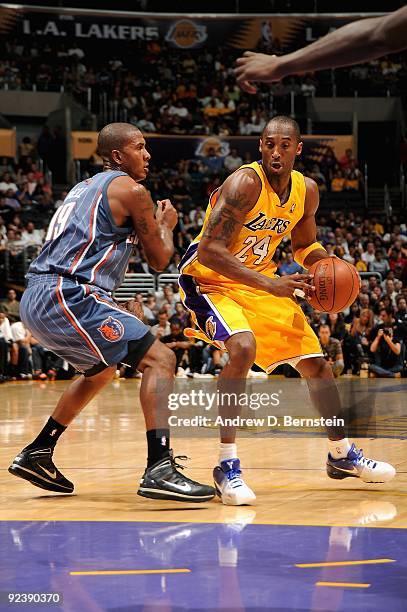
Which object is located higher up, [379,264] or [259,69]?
[259,69]

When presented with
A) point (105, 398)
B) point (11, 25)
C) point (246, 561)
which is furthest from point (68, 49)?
point (246, 561)

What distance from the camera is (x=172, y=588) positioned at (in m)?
3.23

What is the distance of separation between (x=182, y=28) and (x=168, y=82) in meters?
2.11

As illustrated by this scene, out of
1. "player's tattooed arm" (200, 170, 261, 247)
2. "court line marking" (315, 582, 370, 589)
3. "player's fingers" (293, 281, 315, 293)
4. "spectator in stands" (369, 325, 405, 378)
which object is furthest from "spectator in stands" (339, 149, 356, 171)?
"court line marking" (315, 582, 370, 589)

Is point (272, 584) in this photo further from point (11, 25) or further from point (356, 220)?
point (11, 25)

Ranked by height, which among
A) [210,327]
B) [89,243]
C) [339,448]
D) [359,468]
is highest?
[89,243]

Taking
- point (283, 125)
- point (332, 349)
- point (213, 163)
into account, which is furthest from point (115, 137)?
point (213, 163)

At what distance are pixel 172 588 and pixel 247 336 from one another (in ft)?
6.91

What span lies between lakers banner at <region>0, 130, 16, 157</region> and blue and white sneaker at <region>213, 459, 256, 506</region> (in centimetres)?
1884

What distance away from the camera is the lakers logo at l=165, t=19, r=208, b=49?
89.4 ft

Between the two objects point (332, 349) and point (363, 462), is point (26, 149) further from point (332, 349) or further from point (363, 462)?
point (363, 462)

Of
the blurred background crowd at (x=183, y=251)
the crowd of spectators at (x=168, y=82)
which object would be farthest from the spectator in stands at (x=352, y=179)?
the crowd of spectators at (x=168, y=82)

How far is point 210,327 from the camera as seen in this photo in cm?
531

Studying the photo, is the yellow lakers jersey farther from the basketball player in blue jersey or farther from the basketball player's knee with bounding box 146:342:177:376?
the basketball player's knee with bounding box 146:342:177:376
